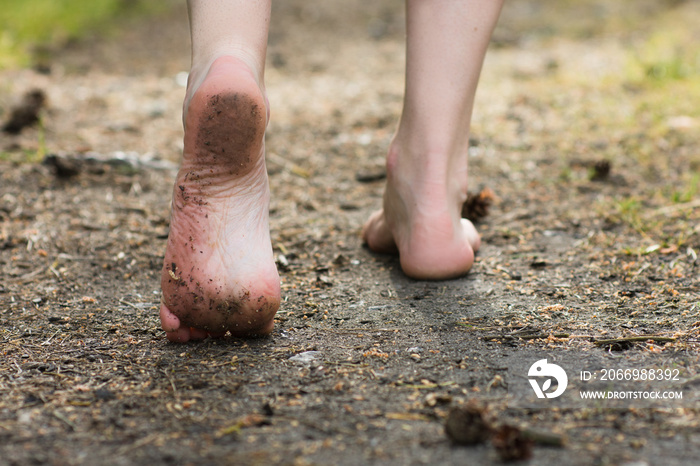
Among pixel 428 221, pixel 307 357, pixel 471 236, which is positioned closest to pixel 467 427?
pixel 307 357

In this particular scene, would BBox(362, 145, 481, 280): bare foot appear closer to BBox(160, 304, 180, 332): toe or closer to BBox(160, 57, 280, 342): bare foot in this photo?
BBox(160, 57, 280, 342): bare foot

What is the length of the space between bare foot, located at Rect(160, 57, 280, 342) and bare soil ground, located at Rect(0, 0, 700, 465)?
0.06m

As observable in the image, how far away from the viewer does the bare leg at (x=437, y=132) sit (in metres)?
1.32

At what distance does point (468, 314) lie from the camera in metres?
1.22

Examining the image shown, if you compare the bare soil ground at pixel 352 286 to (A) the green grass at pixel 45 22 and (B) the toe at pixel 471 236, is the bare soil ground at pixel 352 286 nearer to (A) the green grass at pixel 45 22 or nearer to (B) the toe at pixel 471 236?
(B) the toe at pixel 471 236

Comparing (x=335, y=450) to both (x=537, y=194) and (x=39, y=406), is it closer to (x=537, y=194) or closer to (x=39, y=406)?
(x=39, y=406)

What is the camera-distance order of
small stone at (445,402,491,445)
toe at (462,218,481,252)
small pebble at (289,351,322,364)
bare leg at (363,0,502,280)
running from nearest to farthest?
small stone at (445,402,491,445)
small pebble at (289,351,322,364)
bare leg at (363,0,502,280)
toe at (462,218,481,252)

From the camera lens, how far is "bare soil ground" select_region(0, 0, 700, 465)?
2.71ft

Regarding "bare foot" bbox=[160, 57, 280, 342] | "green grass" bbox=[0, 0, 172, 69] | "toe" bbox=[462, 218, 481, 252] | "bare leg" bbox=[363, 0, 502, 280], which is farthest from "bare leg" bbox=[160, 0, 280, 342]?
"green grass" bbox=[0, 0, 172, 69]

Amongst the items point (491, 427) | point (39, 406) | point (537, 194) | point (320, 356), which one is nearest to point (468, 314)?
point (320, 356)

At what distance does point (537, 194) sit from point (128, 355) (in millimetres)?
1317

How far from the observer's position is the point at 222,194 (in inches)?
43.9

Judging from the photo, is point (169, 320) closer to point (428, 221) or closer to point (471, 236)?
point (428, 221)

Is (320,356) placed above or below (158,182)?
below
